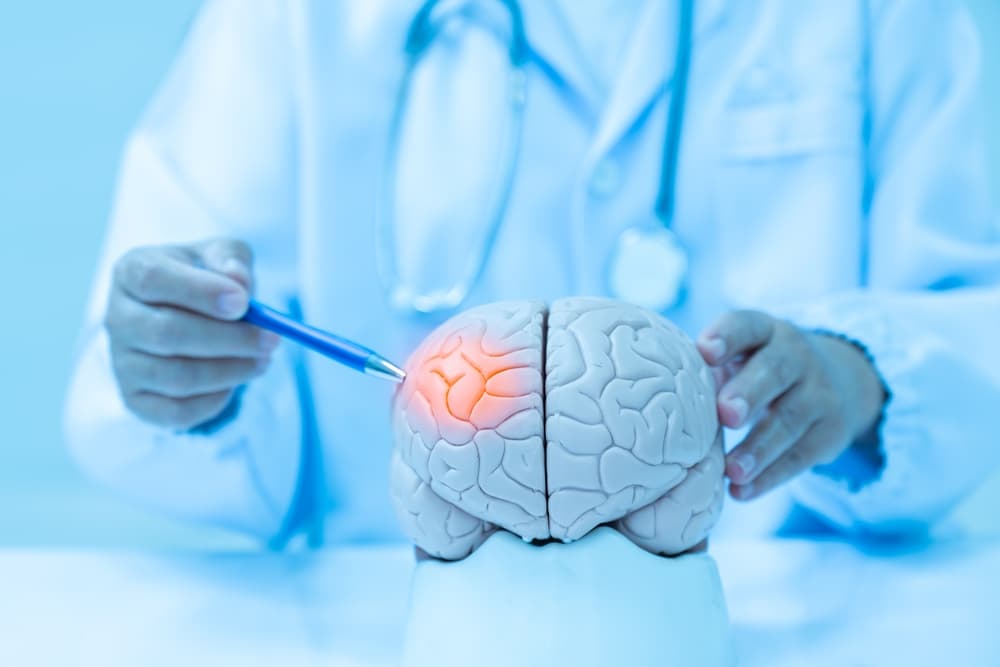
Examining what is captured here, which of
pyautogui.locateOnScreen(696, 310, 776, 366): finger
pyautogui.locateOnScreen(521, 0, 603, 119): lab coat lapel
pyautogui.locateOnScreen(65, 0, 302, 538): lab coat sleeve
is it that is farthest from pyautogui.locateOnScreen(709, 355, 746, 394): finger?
pyautogui.locateOnScreen(65, 0, 302, 538): lab coat sleeve

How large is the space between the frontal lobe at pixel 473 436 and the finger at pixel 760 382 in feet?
0.46

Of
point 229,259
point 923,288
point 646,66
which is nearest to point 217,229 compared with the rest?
point 229,259

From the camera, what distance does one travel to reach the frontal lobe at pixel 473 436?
546 mm

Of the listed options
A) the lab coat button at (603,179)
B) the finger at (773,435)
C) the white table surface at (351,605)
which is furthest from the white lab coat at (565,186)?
the finger at (773,435)

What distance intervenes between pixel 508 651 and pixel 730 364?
31 centimetres

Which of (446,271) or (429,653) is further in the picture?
(446,271)

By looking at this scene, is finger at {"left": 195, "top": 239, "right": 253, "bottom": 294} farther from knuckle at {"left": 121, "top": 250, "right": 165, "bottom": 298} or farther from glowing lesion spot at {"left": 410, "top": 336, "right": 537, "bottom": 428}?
glowing lesion spot at {"left": 410, "top": 336, "right": 537, "bottom": 428}

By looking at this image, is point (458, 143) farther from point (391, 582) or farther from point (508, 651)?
point (508, 651)

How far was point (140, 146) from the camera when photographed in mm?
1024

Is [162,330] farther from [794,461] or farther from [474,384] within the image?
[794,461]

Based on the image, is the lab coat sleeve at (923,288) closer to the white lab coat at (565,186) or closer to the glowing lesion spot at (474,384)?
the white lab coat at (565,186)

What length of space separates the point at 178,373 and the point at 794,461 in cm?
50

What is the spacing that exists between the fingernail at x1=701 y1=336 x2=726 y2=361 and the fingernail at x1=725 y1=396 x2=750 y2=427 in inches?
1.8

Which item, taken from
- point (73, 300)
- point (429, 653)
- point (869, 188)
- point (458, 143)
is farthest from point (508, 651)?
point (73, 300)
